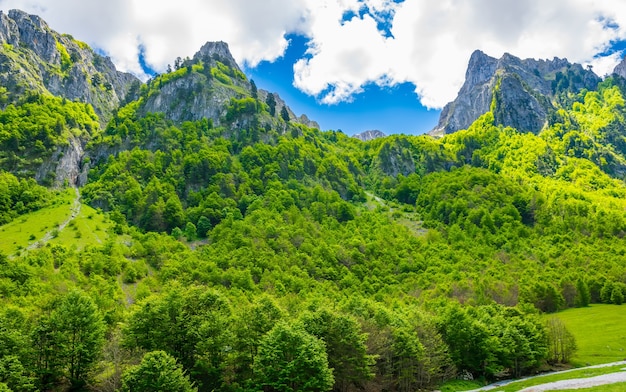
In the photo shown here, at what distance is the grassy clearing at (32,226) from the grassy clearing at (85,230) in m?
4.94

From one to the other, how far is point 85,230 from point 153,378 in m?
120

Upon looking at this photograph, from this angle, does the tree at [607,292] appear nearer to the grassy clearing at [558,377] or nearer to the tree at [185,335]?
the grassy clearing at [558,377]

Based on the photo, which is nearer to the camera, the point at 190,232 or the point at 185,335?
the point at 185,335

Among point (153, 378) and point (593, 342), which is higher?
point (153, 378)

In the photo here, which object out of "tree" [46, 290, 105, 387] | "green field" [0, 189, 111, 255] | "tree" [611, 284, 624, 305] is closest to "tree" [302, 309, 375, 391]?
"tree" [46, 290, 105, 387]

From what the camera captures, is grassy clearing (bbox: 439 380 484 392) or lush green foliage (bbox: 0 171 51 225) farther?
lush green foliage (bbox: 0 171 51 225)

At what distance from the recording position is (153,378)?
49.2 meters

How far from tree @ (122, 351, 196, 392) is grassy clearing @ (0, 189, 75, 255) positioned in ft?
311

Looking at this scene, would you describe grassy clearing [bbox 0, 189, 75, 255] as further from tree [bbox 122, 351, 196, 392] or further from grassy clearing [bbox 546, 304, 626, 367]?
grassy clearing [bbox 546, 304, 626, 367]

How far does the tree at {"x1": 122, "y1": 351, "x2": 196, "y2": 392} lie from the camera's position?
4853 centimetres

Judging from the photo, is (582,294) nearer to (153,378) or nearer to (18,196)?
(153,378)

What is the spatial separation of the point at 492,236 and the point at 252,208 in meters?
107

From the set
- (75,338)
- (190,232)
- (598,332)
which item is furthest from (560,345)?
(190,232)

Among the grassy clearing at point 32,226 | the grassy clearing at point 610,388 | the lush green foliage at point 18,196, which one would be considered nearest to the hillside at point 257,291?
the lush green foliage at point 18,196
